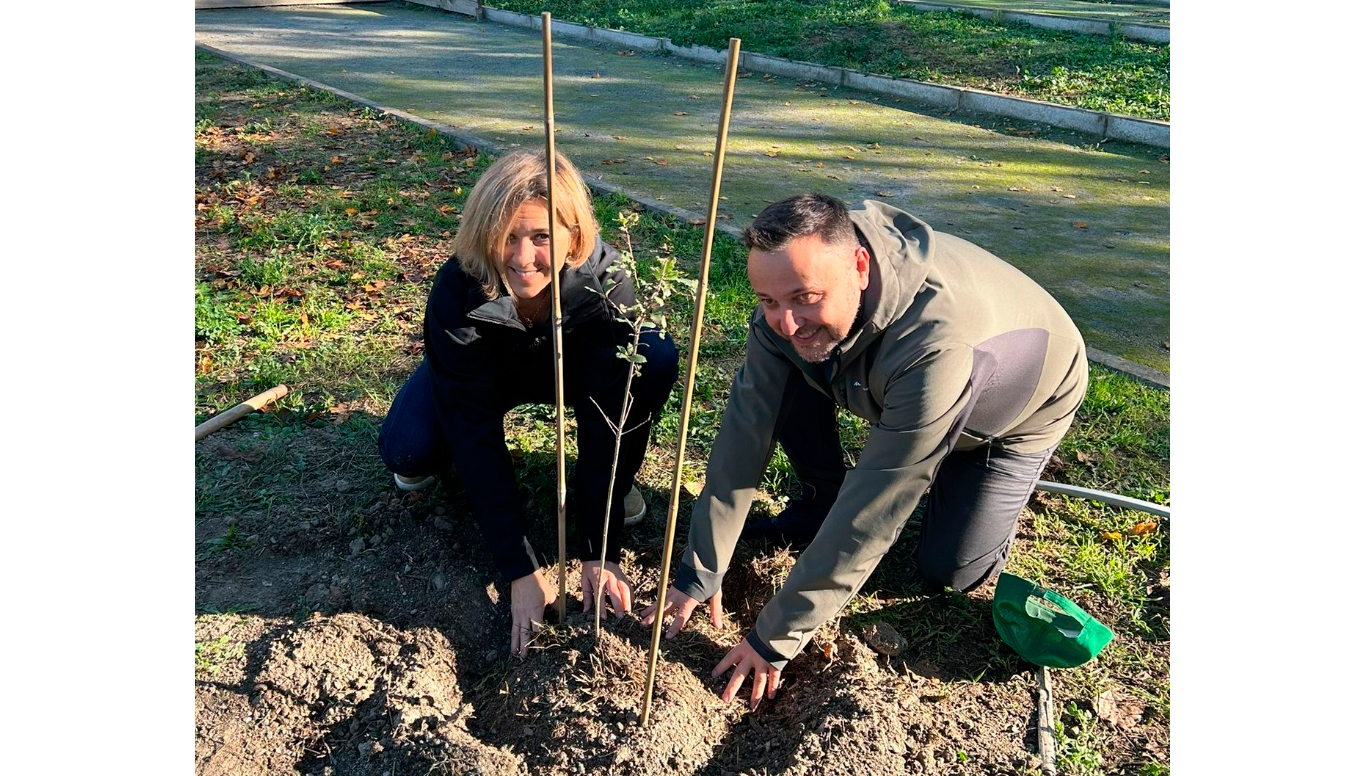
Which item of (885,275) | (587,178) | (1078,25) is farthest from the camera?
(1078,25)

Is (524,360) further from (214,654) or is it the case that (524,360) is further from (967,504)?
(967,504)

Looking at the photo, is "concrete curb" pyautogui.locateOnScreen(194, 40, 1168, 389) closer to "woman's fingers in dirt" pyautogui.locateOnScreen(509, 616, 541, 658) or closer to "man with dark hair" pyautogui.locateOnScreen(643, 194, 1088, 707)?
"man with dark hair" pyautogui.locateOnScreen(643, 194, 1088, 707)

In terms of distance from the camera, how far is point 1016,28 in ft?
36.5

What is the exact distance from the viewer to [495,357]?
9.58 feet

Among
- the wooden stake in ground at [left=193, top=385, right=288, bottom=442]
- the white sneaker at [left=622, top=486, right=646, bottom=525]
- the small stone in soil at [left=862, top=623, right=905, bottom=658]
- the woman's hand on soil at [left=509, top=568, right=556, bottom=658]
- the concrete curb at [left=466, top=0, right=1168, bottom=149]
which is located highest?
the concrete curb at [left=466, top=0, right=1168, bottom=149]

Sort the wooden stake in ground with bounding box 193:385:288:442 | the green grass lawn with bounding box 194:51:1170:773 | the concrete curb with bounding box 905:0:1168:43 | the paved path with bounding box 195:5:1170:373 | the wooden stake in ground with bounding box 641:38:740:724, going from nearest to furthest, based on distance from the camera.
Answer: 1. the wooden stake in ground with bounding box 641:38:740:724
2. the green grass lawn with bounding box 194:51:1170:773
3. the wooden stake in ground with bounding box 193:385:288:442
4. the paved path with bounding box 195:5:1170:373
5. the concrete curb with bounding box 905:0:1168:43

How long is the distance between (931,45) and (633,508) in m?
8.49

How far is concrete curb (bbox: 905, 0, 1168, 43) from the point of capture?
10.6m

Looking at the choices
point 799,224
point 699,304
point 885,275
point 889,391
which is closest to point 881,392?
point 889,391

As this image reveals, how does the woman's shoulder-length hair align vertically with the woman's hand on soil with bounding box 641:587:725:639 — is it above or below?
above

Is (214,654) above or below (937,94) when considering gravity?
below

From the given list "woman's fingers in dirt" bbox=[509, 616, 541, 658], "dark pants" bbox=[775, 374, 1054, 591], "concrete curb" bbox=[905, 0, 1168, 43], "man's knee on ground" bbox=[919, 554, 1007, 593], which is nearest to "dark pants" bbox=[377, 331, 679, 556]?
"woman's fingers in dirt" bbox=[509, 616, 541, 658]

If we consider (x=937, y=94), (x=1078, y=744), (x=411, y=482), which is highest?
(x=937, y=94)

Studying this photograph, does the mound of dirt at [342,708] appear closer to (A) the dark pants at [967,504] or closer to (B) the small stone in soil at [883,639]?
(B) the small stone in soil at [883,639]
